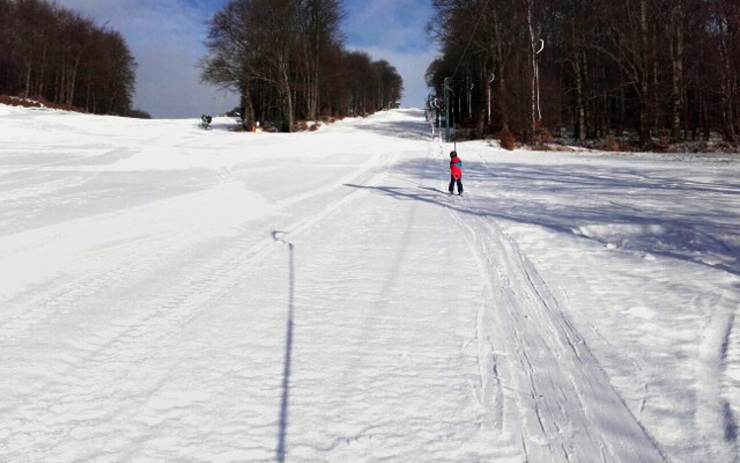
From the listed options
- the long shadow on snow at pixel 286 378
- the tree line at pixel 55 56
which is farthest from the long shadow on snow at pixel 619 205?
the tree line at pixel 55 56

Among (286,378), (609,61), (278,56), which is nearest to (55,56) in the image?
(278,56)

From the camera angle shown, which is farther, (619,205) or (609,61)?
(609,61)

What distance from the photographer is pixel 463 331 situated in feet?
13.2

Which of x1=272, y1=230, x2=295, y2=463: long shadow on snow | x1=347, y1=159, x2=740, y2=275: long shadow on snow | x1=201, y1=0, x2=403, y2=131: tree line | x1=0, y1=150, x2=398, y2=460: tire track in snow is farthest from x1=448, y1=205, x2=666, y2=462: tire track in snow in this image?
x1=201, y1=0, x2=403, y2=131: tree line

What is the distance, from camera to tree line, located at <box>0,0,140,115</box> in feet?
175

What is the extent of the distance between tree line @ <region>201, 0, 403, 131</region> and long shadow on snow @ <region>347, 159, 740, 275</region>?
29.6m

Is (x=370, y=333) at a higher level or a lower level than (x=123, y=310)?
lower

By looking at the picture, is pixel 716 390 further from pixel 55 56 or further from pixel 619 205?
pixel 55 56

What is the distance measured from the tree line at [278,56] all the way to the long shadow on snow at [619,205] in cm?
2956

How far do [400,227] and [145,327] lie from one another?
485cm

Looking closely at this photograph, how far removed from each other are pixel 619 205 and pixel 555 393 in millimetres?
7507

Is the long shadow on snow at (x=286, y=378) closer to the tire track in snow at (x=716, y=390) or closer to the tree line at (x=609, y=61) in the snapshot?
the tire track in snow at (x=716, y=390)

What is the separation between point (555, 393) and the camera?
3.09 meters

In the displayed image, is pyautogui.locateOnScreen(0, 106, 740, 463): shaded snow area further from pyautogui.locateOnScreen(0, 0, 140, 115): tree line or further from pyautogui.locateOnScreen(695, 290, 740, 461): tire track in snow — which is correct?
pyautogui.locateOnScreen(0, 0, 140, 115): tree line
